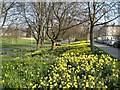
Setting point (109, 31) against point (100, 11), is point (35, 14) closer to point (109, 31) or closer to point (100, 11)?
point (100, 11)

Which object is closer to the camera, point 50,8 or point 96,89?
point 96,89

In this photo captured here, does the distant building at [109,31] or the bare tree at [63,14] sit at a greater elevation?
the bare tree at [63,14]

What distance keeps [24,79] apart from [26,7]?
10.9m

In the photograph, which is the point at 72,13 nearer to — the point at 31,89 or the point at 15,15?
the point at 15,15

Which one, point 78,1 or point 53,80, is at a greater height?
point 78,1

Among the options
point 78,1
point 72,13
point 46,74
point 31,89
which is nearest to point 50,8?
point 72,13

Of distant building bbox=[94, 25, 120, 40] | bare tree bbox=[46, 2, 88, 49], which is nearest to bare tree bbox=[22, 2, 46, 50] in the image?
bare tree bbox=[46, 2, 88, 49]

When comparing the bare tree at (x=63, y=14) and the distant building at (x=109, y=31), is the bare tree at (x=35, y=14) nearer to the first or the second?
the bare tree at (x=63, y=14)

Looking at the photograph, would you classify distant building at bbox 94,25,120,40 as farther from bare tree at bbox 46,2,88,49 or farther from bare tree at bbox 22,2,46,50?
bare tree at bbox 22,2,46,50

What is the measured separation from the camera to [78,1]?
10.6m

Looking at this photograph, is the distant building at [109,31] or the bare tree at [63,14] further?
the distant building at [109,31]

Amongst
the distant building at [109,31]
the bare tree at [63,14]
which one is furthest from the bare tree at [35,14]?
the distant building at [109,31]

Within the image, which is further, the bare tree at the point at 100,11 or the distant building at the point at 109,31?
the distant building at the point at 109,31

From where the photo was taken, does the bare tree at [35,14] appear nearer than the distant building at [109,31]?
Yes
